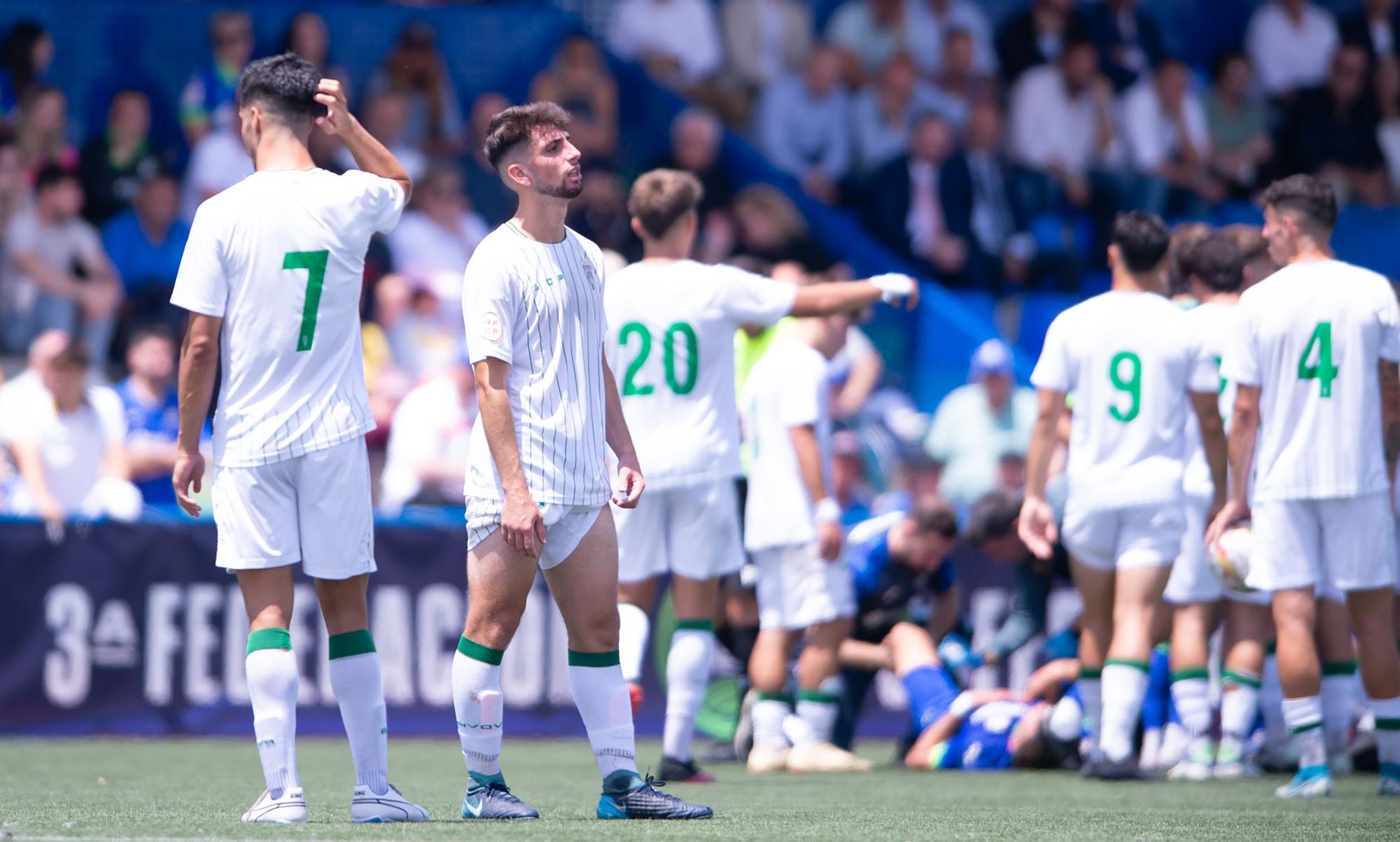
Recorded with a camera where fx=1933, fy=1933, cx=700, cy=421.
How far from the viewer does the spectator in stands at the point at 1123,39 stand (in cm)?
1691

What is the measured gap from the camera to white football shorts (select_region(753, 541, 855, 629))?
9.21 meters

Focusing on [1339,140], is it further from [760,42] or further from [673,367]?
[673,367]

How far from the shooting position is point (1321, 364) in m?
7.65

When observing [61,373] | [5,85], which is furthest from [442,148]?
[61,373]

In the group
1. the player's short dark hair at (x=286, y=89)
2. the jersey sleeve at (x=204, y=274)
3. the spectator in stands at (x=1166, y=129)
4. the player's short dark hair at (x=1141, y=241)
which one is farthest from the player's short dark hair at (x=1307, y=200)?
the spectator in stands at (x=1166, y=129)

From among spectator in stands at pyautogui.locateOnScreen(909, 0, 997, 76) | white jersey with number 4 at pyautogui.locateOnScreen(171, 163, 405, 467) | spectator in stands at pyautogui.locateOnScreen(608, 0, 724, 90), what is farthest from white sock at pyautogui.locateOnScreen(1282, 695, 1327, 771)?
spectator in stands at pyautogui.locateOnScreen(909, 0, 997, 76)

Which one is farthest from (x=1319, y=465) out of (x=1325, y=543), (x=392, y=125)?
(x=392, y=125)

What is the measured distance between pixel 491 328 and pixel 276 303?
68 centimetres

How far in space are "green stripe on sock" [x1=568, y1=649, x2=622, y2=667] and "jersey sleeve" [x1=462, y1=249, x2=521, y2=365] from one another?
0.95 m

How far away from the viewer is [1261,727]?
31.9 feet

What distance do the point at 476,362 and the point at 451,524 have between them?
5265mm

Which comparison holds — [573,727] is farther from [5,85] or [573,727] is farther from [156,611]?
[5,85]

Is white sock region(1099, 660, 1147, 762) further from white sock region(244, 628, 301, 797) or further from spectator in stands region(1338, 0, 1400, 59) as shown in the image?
spectator in stands region(1338, 0, 1400, 59)

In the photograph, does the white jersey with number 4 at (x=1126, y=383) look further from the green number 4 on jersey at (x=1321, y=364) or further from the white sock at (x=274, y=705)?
the white sock at (x=274, y=705)
